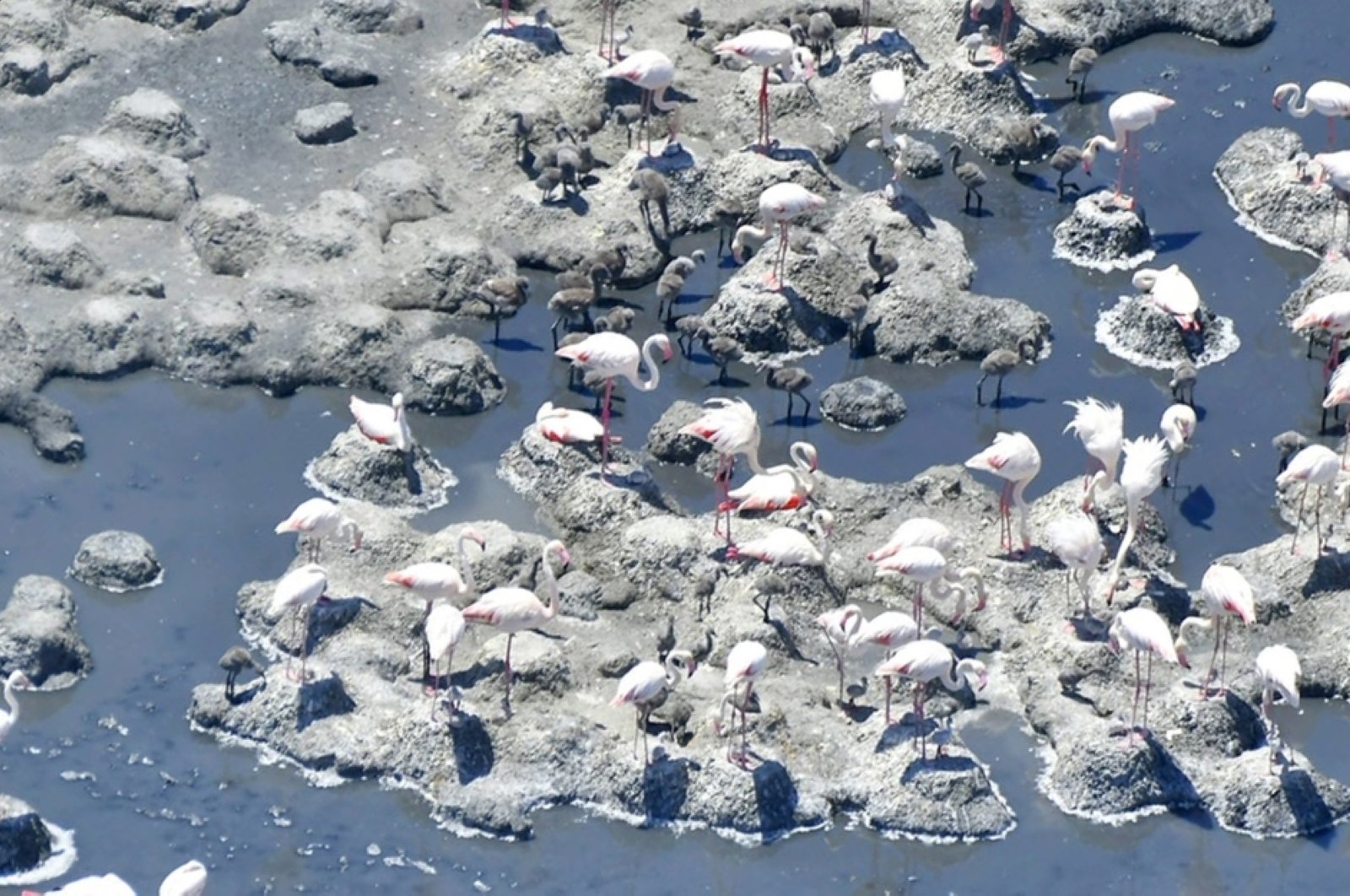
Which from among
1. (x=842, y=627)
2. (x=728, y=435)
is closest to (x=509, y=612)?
(x=842, y=627)

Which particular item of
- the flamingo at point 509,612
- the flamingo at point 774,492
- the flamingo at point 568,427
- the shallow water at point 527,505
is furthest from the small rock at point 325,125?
the flamingo at point 509,612

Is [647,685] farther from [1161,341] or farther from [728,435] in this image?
[1161,341]

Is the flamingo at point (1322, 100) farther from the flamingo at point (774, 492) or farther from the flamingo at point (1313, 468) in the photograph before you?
the flamingo at point (774, 492)

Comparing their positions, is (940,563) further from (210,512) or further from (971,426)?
(210,512)

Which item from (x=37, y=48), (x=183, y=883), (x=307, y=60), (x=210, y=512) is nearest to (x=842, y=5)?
(x=307, y=60)

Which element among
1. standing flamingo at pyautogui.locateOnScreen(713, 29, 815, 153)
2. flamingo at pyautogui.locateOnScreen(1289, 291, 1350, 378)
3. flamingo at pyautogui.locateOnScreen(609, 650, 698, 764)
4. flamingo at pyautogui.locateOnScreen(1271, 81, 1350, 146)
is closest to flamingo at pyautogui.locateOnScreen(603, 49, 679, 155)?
standing flamingo at pyautogui.locateOnScreen(713, 29, 815, 153)

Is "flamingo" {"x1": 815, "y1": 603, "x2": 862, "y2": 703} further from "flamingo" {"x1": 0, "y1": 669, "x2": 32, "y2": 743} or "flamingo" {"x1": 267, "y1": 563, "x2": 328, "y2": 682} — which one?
"flamingo" {"x1": 0, "y1": 669, "x2": 32, "y2": 743}
